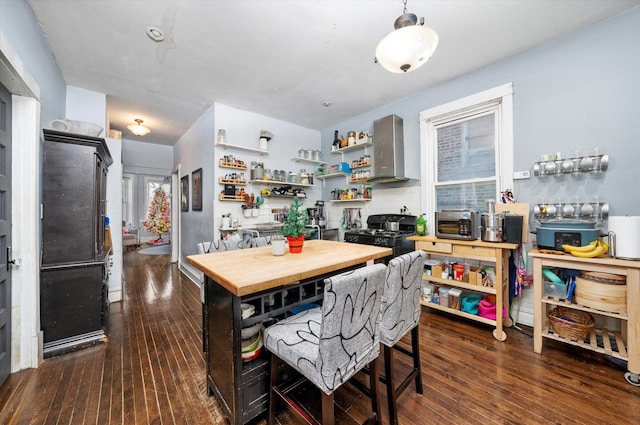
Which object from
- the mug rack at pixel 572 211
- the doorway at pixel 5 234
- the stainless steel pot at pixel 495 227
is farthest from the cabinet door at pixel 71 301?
the mug rack at pixel 572 211

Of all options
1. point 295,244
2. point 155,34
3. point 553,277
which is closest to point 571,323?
point 553,277

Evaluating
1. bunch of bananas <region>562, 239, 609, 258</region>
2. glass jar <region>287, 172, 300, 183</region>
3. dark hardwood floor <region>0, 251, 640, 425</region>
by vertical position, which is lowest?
dark hardwood floor <region>0, 251, 640, 425</region>

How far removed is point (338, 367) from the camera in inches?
41.3

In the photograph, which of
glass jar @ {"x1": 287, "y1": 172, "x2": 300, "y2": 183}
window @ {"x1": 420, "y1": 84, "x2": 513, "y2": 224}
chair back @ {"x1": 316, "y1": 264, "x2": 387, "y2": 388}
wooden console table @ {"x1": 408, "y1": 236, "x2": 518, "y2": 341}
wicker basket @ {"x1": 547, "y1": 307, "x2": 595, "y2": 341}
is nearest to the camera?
chair back @ {"x1": 316, "y1": 264, "x2": 387, "y2": 388}

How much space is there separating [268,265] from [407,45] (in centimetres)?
153

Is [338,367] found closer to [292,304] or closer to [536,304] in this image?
[292,304]

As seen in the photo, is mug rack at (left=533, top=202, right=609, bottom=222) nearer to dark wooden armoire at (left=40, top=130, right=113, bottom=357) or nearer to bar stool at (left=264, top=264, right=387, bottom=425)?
bar stool at (left=264, top=264, right=387, bottom=425)

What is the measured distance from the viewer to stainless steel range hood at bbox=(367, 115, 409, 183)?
3.46m

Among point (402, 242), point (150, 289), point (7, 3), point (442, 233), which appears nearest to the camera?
point (7, 3)

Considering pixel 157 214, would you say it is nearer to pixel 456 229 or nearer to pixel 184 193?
pixel 184 193

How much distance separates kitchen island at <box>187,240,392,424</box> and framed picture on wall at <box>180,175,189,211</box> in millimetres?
3715

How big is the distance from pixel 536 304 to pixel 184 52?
413 centimetres

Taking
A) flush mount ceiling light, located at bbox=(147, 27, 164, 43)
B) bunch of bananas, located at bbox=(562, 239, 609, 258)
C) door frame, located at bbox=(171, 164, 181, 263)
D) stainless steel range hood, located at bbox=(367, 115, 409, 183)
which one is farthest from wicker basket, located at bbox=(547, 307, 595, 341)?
door frame, located at bbox=(171, 164, 181, 263)

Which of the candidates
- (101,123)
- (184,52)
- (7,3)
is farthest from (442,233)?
(101,123)
